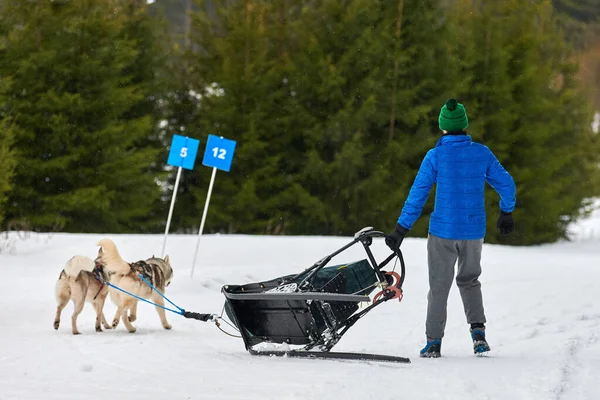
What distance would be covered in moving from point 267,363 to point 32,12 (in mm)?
17638

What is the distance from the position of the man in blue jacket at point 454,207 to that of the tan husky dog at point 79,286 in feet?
9.95

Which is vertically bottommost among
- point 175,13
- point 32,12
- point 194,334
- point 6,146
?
point 194,334

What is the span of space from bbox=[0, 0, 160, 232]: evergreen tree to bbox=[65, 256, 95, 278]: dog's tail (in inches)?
495

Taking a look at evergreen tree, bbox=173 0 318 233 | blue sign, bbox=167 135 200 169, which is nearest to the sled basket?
blue sign, bbox=167 135 200 169

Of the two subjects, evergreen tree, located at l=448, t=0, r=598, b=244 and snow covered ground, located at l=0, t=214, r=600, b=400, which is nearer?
snow covered ground, located at l=0, t=214, r=600, b=400

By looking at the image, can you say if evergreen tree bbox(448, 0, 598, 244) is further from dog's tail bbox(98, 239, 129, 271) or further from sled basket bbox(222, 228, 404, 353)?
sled basket bbox(222, 228, 404, 353)

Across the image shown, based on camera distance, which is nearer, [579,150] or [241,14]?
[241,14]

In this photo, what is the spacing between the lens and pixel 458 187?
20.1 ft

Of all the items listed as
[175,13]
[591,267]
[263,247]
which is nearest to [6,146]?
[263,247]

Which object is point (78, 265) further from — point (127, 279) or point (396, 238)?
point (396, 238)

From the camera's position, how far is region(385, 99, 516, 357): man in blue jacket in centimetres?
612

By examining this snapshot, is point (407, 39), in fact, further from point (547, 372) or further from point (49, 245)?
point (547, 372)

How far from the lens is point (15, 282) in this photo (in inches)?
432

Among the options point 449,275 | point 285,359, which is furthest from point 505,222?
point 285,359
